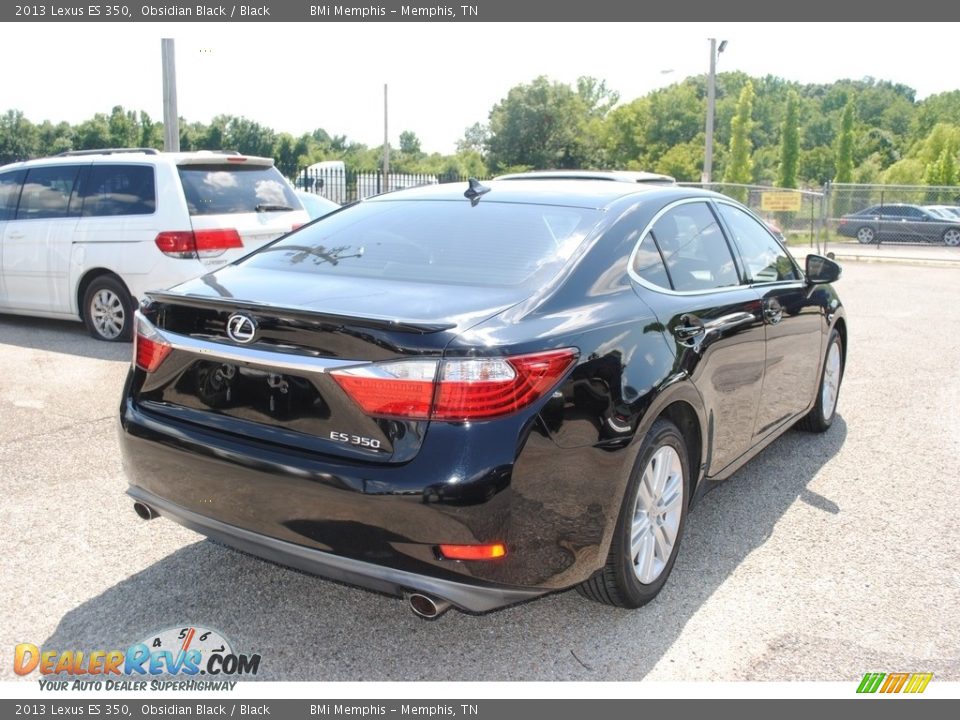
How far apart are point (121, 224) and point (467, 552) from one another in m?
6.77

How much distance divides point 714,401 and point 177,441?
7.05ft

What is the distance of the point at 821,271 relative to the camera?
199 inches

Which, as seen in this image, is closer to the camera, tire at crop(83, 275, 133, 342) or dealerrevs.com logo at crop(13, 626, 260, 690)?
dealerrevs.com logo at crop(13, 626, 260, 690)

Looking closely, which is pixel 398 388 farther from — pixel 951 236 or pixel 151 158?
pixel 951 236

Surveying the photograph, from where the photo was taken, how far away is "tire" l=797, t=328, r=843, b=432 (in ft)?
18.5

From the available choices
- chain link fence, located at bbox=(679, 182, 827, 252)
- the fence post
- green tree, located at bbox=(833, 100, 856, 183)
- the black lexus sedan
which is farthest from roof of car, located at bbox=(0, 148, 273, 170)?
green tree, located at bbox=(833, 100, 856, 183)

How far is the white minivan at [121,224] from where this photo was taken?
8.01m

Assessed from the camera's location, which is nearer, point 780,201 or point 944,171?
point 780,201

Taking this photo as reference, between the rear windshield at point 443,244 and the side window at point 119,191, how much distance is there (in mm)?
4788

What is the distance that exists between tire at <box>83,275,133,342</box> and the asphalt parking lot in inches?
118

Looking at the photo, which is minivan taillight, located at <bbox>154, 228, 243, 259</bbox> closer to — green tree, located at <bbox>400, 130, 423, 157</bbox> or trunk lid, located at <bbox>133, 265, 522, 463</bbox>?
trunk lid, located at <bbox>133, 265, 522, 463</bbox>

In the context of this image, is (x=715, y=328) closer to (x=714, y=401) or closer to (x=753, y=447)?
(x=714, y=401)

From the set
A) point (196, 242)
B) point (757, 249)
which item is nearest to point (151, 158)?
point (196, 242)
